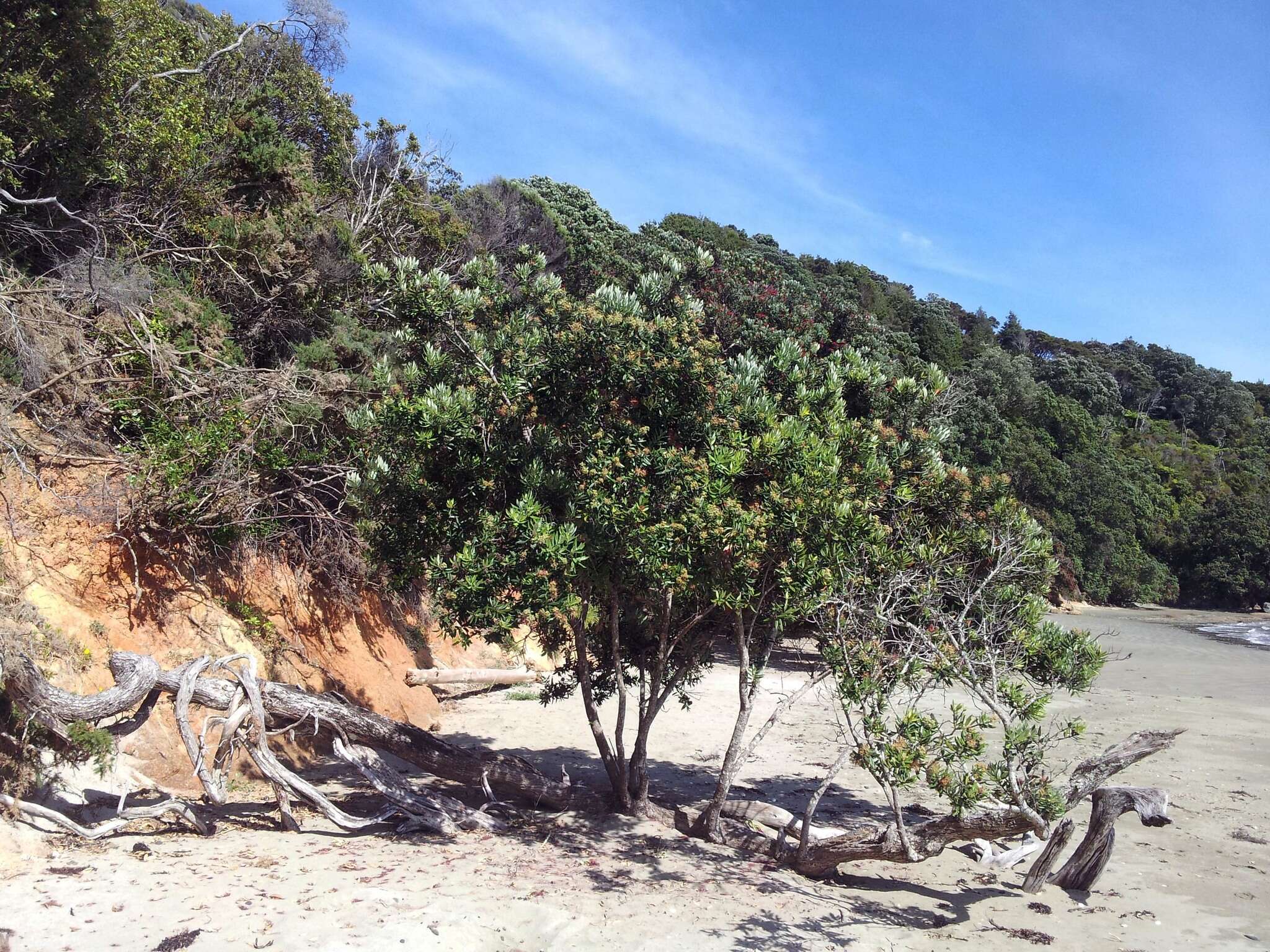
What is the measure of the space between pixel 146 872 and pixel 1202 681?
2604 cm

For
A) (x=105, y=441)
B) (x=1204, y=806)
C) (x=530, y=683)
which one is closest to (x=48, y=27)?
(x=105, y=441)

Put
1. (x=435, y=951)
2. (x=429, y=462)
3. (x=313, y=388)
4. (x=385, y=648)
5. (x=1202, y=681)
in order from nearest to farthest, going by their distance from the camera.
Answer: (x=435, y=951) → (x=429, y=462) → (x=313, y=388) → (x=385, y=648) → (x=1202, y=681)

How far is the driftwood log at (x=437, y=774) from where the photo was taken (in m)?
7.23

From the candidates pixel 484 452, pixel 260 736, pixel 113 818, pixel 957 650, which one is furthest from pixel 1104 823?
pixel 113 818

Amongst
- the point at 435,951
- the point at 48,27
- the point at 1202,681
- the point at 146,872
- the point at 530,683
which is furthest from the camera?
the point at 1202,681

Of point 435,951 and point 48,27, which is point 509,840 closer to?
point 435,951

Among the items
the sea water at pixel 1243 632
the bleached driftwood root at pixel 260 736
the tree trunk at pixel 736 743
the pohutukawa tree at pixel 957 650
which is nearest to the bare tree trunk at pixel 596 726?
the bleached driftwood root at pixel 260 736

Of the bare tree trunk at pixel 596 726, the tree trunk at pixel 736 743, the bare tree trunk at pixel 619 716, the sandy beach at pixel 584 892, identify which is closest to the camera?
the sandy beach at pixel 584 892

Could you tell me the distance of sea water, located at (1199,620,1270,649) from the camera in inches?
1341

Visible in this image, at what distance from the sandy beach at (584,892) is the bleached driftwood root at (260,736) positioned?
10.4 inches

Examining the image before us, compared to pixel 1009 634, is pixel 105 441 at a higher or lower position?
higher

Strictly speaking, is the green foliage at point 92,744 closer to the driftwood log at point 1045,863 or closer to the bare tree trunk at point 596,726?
the bare tree trunk at point 596,726

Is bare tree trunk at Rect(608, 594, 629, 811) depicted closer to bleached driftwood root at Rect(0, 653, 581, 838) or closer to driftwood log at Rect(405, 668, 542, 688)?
bleached driftwood root at Rect(0, 653, 581, 838)

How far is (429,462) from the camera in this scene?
8117 mm
